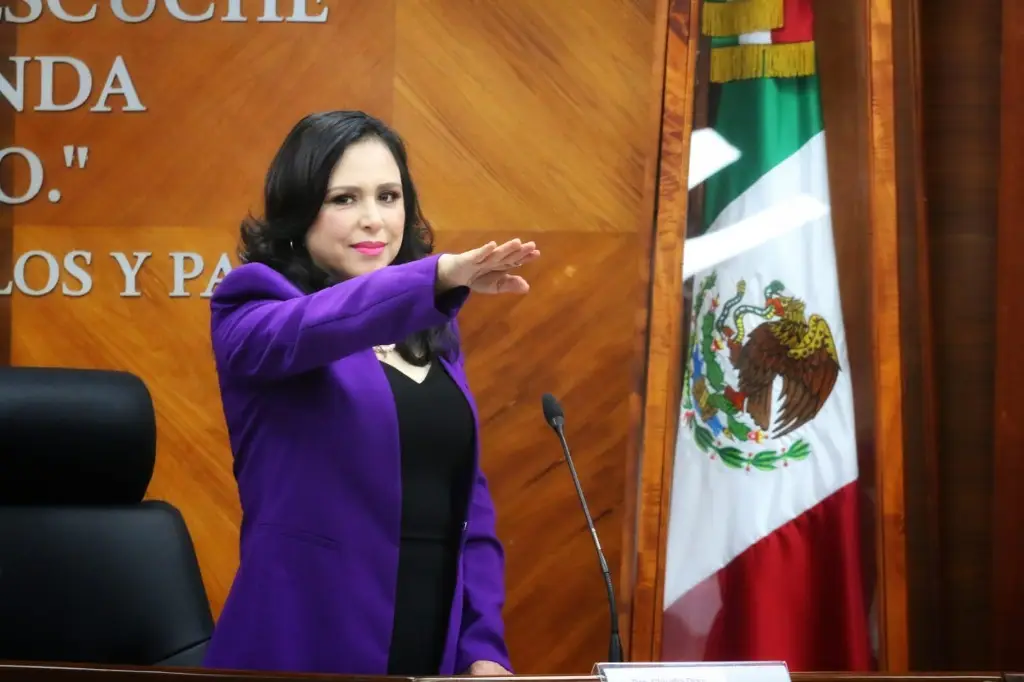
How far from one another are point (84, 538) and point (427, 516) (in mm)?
473

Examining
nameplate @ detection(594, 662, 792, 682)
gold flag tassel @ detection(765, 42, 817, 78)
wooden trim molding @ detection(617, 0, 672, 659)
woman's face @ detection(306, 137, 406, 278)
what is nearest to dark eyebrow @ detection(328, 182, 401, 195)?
woman's face @ detection(306, 137, 406, 278)

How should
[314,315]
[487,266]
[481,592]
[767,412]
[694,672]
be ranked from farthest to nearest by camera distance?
[767,412] → [481,592] → [314,315] → [487,266] → [694,672]

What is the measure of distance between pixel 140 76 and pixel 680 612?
1.67 meters

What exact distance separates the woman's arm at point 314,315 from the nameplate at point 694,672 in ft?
1.81

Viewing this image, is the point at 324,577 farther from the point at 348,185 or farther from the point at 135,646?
the point at 348,185

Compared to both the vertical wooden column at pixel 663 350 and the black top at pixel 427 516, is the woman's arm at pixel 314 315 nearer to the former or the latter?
the black top at pixel 427 516

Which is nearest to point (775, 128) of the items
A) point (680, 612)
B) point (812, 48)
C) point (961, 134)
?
point (812, 48)

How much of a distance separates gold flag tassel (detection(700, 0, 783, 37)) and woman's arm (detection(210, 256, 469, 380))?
3.77 ft

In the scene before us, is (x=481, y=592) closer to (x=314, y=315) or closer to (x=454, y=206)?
(x=314, y=315)

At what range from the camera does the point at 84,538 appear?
174 centimetres

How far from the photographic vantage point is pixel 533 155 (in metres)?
2.84

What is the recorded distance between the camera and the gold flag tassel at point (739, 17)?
8.05 feet

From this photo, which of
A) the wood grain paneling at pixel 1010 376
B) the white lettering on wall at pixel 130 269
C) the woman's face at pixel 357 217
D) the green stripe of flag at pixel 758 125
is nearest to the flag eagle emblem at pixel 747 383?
the green stripe of flag at pixel 758 125

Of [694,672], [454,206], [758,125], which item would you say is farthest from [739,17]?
[694,672]
